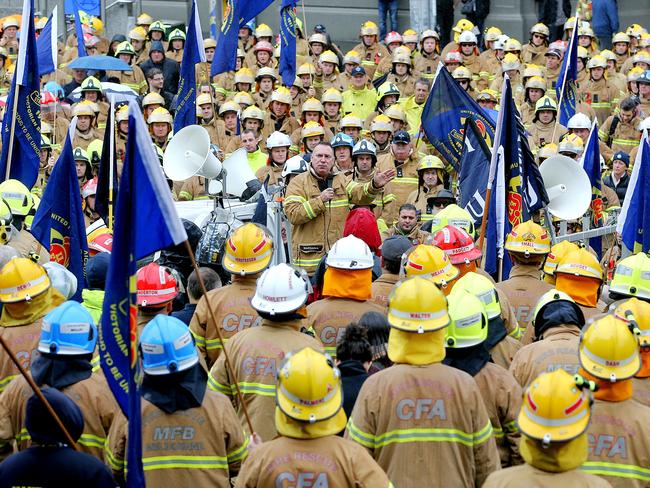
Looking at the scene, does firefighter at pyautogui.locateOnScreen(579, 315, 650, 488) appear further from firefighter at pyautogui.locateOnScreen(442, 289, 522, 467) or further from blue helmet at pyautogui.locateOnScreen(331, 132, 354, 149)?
blue helmet at pyautogui.locateOnScreen(331, 132, 354, 149)

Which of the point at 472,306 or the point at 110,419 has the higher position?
the point at 472,306

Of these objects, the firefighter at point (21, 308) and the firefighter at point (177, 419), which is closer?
the firefighter at point (177, 419)

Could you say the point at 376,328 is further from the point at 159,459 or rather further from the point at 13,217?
the point at 13,217

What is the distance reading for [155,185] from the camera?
6.12m

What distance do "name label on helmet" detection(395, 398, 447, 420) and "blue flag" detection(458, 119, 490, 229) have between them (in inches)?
228

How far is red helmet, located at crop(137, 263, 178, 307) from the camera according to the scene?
776 cm

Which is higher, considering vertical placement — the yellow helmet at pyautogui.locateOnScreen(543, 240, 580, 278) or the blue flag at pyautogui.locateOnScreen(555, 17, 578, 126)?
the blue flag at pyautogui.locateOnScreen(555, 17, 578, 126)

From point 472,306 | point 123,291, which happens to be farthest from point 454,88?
point 123,291

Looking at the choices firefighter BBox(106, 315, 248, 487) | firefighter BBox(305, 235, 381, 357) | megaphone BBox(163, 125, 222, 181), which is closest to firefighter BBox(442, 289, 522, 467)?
firefighter BBox(106, 315, 248, 487)

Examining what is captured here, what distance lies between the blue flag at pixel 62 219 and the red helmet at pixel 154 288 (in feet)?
8.12

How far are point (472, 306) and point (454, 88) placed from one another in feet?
19.8

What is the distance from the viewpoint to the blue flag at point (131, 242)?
19.4 feet

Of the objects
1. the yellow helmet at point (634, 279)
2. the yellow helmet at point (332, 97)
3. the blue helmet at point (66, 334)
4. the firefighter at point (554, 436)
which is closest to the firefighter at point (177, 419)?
the blue helmet at point (66, 334)

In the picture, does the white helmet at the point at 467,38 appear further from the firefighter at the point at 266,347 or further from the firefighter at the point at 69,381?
the firefighter at the point at 69,381
